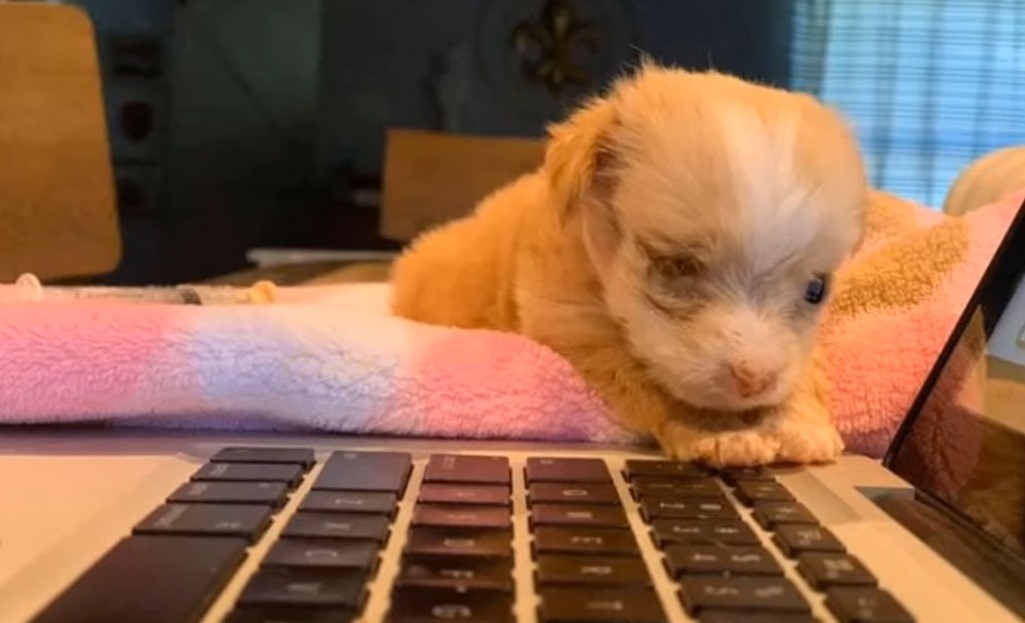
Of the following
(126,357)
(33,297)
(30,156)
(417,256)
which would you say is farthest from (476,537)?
(30,156)

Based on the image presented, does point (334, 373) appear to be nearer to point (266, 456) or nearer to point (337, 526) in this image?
point (266, 456)

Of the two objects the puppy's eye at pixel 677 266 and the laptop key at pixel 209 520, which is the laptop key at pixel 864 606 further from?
the puppy's eye at pixel 677 266

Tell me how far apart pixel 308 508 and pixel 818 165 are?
476 mm

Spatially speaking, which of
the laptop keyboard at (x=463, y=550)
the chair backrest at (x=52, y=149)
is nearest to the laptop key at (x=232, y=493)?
the laptop keyboard at (x=463, y=550)

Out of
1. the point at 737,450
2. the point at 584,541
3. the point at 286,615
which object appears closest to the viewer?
the point at 286,615

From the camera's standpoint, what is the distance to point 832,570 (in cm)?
50

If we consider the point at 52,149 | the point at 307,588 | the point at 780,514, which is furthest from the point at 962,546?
the point at 52,149

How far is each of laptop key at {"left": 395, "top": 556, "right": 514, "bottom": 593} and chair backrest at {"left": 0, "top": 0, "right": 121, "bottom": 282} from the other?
5.24ft

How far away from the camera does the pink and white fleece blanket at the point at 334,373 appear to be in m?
0.78

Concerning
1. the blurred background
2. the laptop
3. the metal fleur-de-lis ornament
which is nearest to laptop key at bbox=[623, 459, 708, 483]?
the laptop

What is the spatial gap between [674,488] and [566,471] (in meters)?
0.06

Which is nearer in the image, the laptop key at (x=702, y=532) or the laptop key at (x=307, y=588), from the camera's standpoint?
the laptop key at (x=307, y=588)

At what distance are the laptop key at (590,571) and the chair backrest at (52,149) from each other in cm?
161

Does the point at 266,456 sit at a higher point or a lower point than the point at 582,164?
lower
